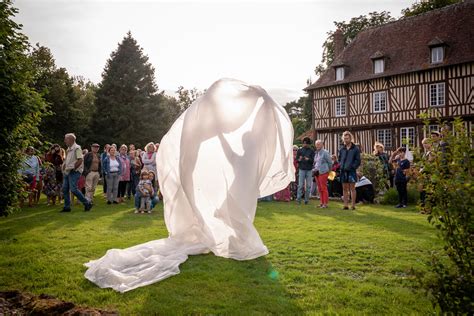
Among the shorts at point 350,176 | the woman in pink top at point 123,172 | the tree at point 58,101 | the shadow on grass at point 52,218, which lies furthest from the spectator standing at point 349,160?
the tree at point 58,101

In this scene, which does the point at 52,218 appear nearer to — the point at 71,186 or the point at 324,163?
the point at 71,186

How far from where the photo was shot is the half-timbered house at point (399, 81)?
90.4 ft

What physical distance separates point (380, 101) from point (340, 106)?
144 inches

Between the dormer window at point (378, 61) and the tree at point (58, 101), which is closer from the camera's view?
the dormer window at point (378, 61)

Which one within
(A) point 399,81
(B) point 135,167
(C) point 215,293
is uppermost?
(A) point 399,81

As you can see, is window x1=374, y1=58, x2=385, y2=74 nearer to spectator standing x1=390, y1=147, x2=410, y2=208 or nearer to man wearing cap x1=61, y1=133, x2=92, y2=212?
spectator standing x1=390, y1=147, x2=410, y2=208

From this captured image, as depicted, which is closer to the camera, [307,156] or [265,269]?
[265,269]

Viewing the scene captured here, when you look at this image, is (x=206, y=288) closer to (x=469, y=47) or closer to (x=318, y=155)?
(x=318, y=155)

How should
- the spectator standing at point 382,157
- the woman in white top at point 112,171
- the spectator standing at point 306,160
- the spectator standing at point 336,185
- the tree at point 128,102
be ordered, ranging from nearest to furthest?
the spectator standing at point 306,160 < the woman in white top at point 112,171 < the spectator standing at point 382,157 < the spectator standing at point 336,185 < the tree at point 128,102

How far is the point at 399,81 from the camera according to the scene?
30.1m

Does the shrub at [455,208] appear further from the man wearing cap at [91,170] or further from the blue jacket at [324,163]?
the man wearing cap at [91,170]

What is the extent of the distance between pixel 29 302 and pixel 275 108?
4.82 metres

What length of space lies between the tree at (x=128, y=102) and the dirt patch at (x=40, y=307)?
39.8m

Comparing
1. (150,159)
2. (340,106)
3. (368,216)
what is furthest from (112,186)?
(340,106)
